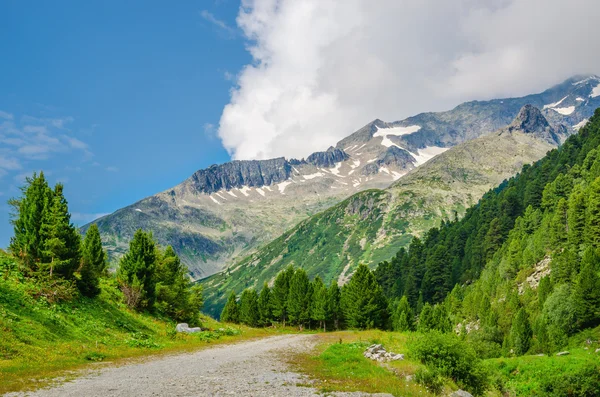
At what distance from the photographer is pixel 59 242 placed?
125 ft

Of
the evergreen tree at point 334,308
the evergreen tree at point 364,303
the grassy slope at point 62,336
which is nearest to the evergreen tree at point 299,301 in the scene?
the evergreen tree at point 334,308

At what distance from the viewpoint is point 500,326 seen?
85688mm

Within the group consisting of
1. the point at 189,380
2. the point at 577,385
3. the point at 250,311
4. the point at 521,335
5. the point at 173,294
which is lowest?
the point at 521,335

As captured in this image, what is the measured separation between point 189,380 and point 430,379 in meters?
14.0

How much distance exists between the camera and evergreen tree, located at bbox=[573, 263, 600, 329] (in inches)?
2456

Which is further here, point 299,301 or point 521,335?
point 299,301

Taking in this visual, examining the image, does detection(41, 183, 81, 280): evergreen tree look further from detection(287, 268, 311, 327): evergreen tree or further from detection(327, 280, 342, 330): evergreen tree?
detection(327, 280, 342, 330): evergreen tree

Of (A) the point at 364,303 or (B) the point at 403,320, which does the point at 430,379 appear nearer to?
(A) the point at 364,303

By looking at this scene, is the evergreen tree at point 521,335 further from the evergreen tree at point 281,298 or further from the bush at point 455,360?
the bush at point 455,360

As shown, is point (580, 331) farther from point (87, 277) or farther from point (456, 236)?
point (456, 236)

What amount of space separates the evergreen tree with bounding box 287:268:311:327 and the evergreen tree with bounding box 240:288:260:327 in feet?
35.5

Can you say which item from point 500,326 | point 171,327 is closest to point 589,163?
point 500,326

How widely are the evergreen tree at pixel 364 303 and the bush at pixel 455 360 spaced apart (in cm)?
5100

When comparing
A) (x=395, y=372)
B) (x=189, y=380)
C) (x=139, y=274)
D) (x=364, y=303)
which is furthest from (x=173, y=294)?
(x=395, y=372)
